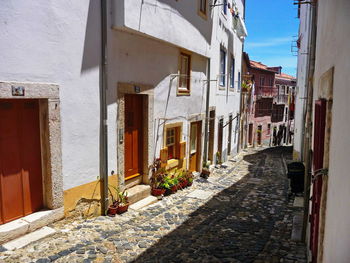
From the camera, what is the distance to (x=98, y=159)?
6.11 m

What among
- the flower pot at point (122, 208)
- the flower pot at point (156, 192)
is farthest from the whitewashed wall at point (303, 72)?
the flower pot at point (122, 208)

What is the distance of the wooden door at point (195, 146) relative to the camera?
11637 mm

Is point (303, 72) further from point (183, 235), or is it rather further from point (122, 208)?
point (122, 208)

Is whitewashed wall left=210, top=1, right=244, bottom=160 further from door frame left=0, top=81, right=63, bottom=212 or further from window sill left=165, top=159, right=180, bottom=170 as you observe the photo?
door frame left=0, top=81, right=63, bottom=212

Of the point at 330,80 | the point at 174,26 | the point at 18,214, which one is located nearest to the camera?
the point at 330,80

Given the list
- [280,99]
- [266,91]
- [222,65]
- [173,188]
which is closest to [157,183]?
[173,188]

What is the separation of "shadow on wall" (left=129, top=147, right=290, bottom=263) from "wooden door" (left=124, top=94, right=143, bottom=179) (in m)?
1.58

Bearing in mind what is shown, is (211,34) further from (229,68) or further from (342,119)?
(342,119)

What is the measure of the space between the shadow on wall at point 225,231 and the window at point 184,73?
3710mm

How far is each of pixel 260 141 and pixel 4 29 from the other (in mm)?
33266

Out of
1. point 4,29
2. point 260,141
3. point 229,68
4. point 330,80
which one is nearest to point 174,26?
point 4,29

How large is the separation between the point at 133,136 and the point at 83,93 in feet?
7.64

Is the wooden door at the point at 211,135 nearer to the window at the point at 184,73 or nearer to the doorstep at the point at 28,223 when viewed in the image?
the window at the point at 184,73

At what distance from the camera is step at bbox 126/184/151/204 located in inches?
285
